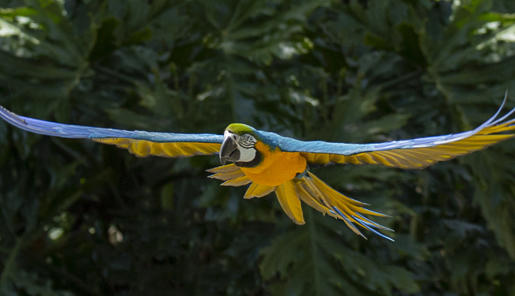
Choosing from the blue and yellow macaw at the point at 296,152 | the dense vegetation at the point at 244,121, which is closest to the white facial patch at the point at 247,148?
the blue and yellow macaw at the point at 296,152

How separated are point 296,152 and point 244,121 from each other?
115 cm

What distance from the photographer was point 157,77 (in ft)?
5.01

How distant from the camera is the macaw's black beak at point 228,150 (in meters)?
0.41

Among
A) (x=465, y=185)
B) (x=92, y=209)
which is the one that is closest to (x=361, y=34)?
(x=465, y=185)

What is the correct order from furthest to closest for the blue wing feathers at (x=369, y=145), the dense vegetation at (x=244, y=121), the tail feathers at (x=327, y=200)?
1. the dense vegetation at (x=244, y=121)
2. the tail feathers at (x=327, y=200)
3. the blue wing feathers at (x=369, y=145)

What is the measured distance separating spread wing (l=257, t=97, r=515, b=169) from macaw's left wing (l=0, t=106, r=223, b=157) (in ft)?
0.21

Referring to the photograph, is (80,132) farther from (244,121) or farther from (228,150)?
(244,121)

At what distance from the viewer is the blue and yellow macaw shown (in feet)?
1.22

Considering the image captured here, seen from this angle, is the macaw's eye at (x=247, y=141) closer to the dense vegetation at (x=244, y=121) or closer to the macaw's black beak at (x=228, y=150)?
the macaw's black beak at (x=228, y=150)

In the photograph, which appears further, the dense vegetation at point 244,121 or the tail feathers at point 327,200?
the dense vegetation at point 244,121

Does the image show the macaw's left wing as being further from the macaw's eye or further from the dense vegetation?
the dense vegetation

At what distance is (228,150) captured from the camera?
1.35ft

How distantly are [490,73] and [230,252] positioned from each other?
1086 millimetres

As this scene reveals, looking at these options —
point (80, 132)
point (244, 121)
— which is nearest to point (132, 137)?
point (80, 132)
